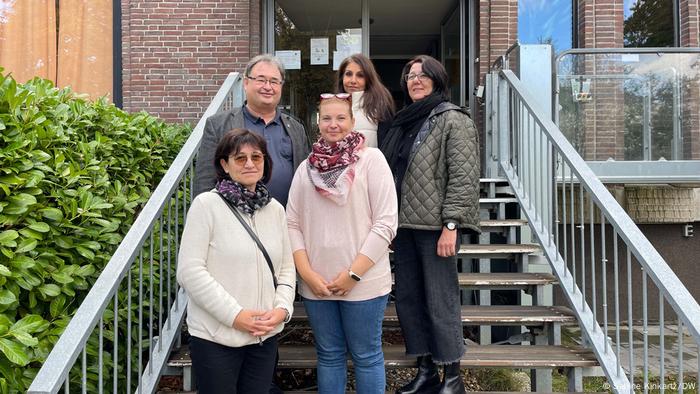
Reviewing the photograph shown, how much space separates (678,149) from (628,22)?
7.39 feet

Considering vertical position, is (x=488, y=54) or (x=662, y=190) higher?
(x=488, y=54)

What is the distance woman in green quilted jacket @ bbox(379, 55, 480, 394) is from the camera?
2715 millimetres

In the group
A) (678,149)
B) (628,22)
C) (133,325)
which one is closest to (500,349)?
(133,325)

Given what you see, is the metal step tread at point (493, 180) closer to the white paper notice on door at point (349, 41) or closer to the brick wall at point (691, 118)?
the brick wall at point (691, 118)

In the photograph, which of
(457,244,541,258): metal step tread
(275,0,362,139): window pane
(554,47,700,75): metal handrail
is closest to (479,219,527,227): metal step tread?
(457,244,541,258): metal step tread

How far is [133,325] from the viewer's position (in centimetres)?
315

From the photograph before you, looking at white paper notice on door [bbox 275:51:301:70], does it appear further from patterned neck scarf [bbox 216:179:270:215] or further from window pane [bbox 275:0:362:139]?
patterned neck scarf [bbox 216:179:270:215]

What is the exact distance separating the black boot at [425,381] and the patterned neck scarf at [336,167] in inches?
42.7

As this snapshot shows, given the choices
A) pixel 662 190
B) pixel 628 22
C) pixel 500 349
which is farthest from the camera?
pixel 628 22

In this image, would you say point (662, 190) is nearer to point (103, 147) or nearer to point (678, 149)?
point (678, 149)

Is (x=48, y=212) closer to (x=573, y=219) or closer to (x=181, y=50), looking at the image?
(x=573, y=219)

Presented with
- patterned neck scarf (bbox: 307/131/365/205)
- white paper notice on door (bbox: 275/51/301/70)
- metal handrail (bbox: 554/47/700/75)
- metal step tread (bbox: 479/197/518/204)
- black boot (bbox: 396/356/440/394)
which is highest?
white paper notice on door (bbox: 275/51/301/70)

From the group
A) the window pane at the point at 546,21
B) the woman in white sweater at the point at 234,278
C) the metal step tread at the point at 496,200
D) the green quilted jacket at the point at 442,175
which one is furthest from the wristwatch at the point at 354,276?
the window pane at the point at 546,21

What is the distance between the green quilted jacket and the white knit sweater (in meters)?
0.86
